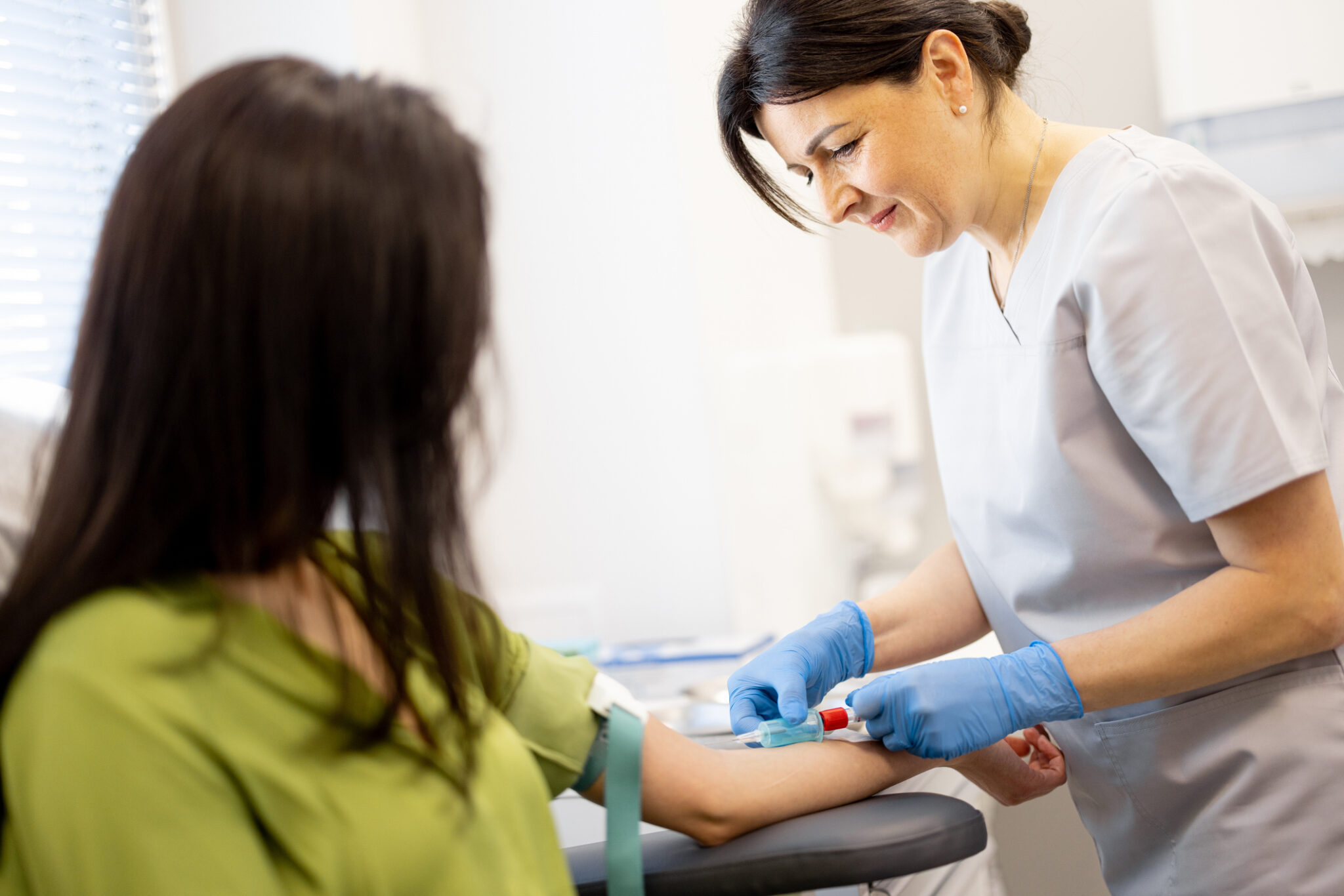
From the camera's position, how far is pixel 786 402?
6.24 feet

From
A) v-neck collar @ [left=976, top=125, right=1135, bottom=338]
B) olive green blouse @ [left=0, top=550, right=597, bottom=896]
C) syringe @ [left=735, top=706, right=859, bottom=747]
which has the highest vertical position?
v-neck collar @ [left=976, top=125, right=1135, bottom=338]

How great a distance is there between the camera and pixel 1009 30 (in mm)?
1137

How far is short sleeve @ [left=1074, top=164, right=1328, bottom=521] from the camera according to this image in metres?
0.87

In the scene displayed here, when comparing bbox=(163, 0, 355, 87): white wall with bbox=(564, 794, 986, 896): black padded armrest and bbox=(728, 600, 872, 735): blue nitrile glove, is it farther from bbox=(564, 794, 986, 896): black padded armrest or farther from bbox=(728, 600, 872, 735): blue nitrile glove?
bbox=(564, 794, 986, 896): black padded armrest

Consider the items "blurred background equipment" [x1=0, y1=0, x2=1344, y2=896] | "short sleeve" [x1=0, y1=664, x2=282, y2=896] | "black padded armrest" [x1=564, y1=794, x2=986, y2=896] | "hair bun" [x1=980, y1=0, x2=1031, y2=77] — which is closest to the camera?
"short sleeve" [x1=0, y1=664, x2=282, y2=896]

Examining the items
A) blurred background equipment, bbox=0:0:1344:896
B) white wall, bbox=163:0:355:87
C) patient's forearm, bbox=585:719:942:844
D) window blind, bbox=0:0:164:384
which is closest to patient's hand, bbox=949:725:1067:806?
patient's forearm, bbox=585:719:942:844

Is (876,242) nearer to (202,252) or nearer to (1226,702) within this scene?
(1226,702)

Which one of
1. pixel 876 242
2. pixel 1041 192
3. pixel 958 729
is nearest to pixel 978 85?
pixel 1041 192

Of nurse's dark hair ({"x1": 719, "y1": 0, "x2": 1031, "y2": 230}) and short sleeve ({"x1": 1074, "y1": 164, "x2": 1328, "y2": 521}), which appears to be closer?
short sleeve ({"x1": 1074, "y1": 164, "x2": 1328, "y2": 521})

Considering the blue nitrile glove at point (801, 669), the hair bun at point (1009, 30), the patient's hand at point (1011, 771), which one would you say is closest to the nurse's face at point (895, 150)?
the hair bun at point (1009, 30)

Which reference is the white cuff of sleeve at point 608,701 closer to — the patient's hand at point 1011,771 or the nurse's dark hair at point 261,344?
the nurse's dark hair at point 261,344

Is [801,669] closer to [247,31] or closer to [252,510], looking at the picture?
[252,510]

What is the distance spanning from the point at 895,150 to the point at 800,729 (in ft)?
1.92

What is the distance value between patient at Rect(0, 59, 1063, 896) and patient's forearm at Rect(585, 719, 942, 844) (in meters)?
0.19
